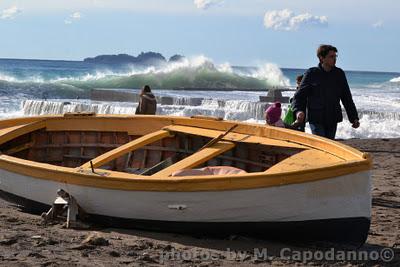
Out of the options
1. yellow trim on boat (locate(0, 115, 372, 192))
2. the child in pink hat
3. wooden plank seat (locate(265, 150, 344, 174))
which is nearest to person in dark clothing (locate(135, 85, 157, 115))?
yellow trim on boat (locate(0, 115, 372, 192))

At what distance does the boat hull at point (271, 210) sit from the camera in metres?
6.07

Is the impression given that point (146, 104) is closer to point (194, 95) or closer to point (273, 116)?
point (273, 116)

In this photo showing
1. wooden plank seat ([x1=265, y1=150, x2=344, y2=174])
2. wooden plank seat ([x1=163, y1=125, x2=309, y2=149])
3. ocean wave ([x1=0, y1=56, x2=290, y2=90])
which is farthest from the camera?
ocean wave ([x1=0, y1=56, x2=290, y2=90])

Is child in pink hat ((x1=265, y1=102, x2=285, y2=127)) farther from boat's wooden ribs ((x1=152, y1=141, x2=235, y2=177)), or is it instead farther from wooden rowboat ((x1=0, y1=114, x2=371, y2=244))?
boat's wooden ribs ((x1=152, y1=141, x2=235, y2=177))

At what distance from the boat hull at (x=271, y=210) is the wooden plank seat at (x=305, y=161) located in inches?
8.8

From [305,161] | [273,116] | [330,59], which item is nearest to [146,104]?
[273,116]

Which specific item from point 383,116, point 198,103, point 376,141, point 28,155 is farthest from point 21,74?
point 28,155

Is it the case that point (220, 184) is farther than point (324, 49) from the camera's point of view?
No

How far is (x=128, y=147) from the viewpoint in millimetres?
7898

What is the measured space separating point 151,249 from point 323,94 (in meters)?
2.48

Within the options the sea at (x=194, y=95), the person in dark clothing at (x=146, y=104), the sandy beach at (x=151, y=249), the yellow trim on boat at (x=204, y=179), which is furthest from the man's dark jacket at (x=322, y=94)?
the sea at (x=194, y=95)

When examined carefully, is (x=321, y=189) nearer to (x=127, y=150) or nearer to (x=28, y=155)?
(x=127, y=150)

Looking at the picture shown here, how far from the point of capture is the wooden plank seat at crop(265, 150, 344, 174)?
627 centimetres

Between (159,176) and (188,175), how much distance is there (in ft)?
0.93
